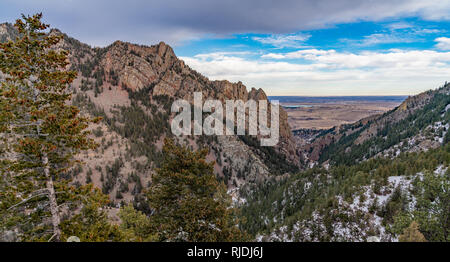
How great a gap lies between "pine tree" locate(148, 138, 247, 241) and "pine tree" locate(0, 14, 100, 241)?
177 inches

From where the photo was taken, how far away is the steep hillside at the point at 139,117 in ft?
270

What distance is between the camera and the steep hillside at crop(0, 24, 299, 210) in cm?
8244

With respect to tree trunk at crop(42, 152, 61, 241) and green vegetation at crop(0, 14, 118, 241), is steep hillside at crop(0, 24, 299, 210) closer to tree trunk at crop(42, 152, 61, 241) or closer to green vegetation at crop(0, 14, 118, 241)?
green vegetation at crop(0, 14, 118, 241)

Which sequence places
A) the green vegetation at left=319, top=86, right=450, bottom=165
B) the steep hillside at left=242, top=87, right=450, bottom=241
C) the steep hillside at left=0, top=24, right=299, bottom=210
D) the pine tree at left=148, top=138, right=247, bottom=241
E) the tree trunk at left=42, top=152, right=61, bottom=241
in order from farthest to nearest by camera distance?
the green vegetation at left=319, top=86, right=450, bottom=165, the steep hillside at left=0, top=24, right=299, bottom=210, the steep hillside at left=242, top=87, right=450, bottom=241, the pine tree at left=148, top=138, right=247, bottom=241, the tree trunk at left=42, top=152, right=61, bottom=241

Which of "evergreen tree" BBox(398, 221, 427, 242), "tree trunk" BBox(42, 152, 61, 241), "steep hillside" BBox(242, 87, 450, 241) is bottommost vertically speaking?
"steep hillside" BBox(242, 87, 450, 241)

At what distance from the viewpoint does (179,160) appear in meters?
15.3

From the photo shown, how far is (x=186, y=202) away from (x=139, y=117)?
10969 centimetres

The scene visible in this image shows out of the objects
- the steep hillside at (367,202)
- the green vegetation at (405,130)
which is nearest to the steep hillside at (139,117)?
the steep hillside at (367,202)

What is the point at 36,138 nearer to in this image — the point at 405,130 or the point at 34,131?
the point at 34,131

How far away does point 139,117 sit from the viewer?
114 m

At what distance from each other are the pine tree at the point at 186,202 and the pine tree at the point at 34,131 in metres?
4.50

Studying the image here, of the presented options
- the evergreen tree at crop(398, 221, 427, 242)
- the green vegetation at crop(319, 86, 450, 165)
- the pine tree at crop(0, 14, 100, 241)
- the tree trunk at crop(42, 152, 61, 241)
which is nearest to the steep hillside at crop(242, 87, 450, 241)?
the evergreen tree at crop(398, 221, 427, 242)
